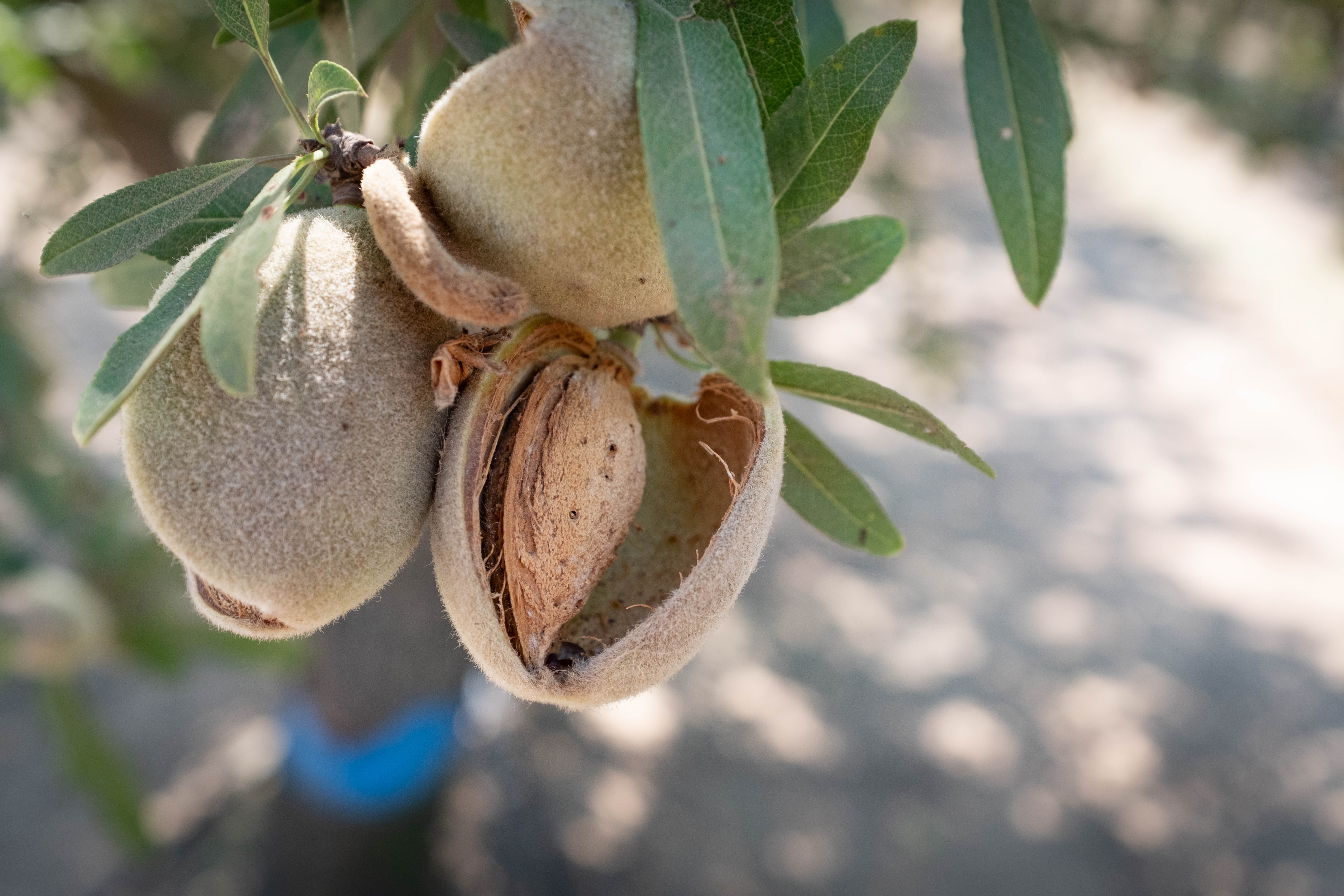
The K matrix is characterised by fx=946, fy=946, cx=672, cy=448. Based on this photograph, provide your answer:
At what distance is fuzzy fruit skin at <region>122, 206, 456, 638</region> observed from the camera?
2.08 feet

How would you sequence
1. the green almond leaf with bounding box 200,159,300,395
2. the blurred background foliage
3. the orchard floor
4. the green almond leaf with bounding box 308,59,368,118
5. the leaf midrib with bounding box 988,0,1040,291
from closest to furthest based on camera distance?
1. the green almond leaf with bounding box 200,159,300,395
2. the green almond leaf with bounding box 308,59,368,118
3. the leaf midrib with bounding box 988,0,1040,291
4. the blurred background foliage
5. the orchard floor

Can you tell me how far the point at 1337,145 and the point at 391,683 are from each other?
2.76m

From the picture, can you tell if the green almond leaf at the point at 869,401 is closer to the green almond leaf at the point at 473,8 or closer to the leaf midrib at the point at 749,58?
the leaf midrib at the point at 749,58

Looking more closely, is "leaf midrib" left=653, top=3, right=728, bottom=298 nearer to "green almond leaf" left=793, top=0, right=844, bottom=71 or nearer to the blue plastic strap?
"green almond leaf" left=793, top=0, right=844, bottom=71

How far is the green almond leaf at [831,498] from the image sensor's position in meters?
0.96

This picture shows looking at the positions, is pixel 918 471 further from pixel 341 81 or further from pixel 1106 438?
Result: pixel 341 81

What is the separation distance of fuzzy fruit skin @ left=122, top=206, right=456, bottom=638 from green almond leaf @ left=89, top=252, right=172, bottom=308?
40 centimetres

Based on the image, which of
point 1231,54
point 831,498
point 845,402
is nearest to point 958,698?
point 1231,54

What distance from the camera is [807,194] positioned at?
727mm

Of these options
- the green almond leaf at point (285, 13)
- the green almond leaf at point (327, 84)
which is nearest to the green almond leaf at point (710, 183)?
the green almond leaf at point (327, 84)

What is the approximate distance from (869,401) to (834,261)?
147 mm

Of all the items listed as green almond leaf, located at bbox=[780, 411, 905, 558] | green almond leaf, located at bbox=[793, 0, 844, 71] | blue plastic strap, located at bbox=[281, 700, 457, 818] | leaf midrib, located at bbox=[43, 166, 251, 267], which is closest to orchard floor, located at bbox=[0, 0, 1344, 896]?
blue plastic strap, located at bbox=[281, 700, 457, 818]

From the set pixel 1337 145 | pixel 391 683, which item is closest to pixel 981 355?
pixel 1337 145

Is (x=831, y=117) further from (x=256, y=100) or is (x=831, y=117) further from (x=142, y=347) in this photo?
(x=256, y=100)
